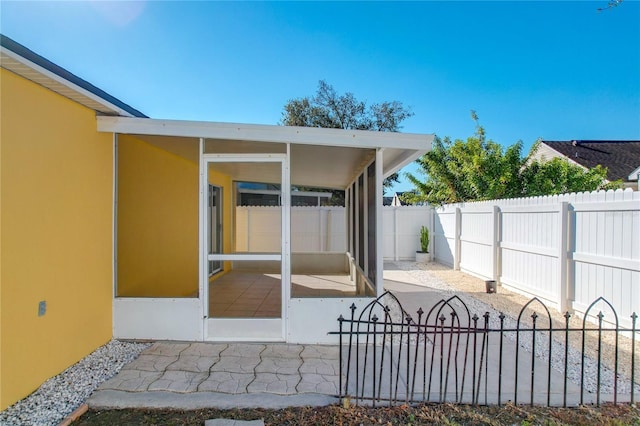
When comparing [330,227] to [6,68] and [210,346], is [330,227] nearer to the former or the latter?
[210,346]

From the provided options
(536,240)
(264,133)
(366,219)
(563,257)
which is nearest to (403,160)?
(366,219)

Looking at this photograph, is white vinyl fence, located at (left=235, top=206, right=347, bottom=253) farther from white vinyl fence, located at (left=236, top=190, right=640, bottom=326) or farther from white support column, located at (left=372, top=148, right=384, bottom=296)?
white support column, located at (left=372, top=148, right=384, bottom=296)

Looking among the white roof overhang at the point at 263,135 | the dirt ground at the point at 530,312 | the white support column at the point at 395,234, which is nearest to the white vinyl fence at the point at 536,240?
the dirt ground at the point at 530,312

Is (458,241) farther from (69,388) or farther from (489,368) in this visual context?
(69,388)

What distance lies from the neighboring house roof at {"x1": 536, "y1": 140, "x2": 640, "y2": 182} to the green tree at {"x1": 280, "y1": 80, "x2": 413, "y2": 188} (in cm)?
711

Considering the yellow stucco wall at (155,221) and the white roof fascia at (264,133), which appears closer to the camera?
the white roof fascia at (264,133)

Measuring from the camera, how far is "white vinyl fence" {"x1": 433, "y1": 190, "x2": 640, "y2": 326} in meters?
4.34

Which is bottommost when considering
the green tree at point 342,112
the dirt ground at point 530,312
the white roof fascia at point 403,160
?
the dirt ground at point 530,312

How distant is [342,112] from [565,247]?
13399mm

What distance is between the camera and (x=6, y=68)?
2.55m

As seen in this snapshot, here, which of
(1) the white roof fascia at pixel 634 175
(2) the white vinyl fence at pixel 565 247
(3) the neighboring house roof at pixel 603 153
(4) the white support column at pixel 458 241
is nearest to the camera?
(2) the white vinyl fence at pixel 565 247

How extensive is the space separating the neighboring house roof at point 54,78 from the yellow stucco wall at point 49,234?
3.8 inches

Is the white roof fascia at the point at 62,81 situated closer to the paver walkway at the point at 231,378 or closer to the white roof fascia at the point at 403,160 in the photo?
the paver walkway at the point at 231,378

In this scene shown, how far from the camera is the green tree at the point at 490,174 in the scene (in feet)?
→ 33.6
